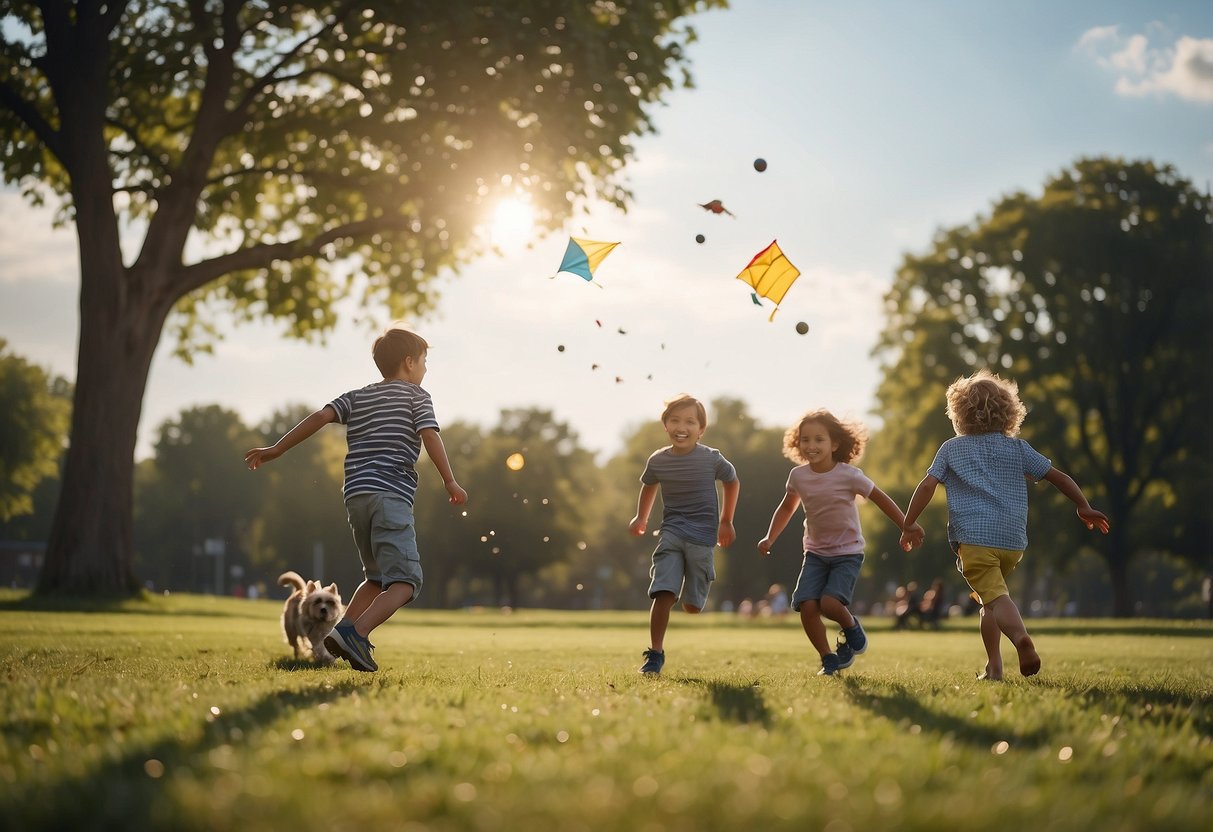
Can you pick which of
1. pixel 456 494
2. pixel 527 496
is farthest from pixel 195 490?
pixel 456 494

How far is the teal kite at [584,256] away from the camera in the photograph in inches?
389

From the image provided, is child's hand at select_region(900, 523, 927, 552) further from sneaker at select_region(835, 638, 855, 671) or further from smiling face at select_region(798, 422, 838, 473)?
sneaker at select_region(835, 638, 855, 671)

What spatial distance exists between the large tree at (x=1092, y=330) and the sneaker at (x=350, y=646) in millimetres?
30887

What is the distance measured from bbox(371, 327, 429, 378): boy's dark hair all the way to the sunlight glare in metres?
13.3

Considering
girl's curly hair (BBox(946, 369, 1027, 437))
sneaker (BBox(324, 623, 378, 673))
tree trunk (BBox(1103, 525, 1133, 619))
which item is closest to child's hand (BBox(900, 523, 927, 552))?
girl's curly hair (BBox(946, 369, 1027, 437))

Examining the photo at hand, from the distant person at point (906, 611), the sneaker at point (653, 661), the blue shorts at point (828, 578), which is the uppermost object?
the blue shorts at point (828, 578)

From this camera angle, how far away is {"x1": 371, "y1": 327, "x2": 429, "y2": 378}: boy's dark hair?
725 centimetres

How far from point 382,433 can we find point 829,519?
3.30 m

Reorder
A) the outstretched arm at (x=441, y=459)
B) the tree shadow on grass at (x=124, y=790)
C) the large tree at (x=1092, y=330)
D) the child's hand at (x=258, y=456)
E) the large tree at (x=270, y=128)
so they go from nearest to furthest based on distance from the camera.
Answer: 1. the tree shadow on grass at (x=124, y=790)
2. the outstretched arm at (x=441, y=459)
3. the child's hand at (x=258, y=456)
4. the large tree at (x=270, y=128)
5. the large tree at (x=1092, y=330)

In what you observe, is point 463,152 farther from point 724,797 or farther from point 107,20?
point 724,797

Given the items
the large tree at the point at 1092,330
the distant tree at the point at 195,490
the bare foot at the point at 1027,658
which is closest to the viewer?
the bare foot at the point at 1027,658

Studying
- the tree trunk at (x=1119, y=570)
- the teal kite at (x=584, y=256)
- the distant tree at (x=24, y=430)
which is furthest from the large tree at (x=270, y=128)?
the distant tree at (x=24, y=430)

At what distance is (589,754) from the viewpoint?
11.5 ft

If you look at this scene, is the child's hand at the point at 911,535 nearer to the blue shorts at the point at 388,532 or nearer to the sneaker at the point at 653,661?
the sneaker at the point at 653,661
